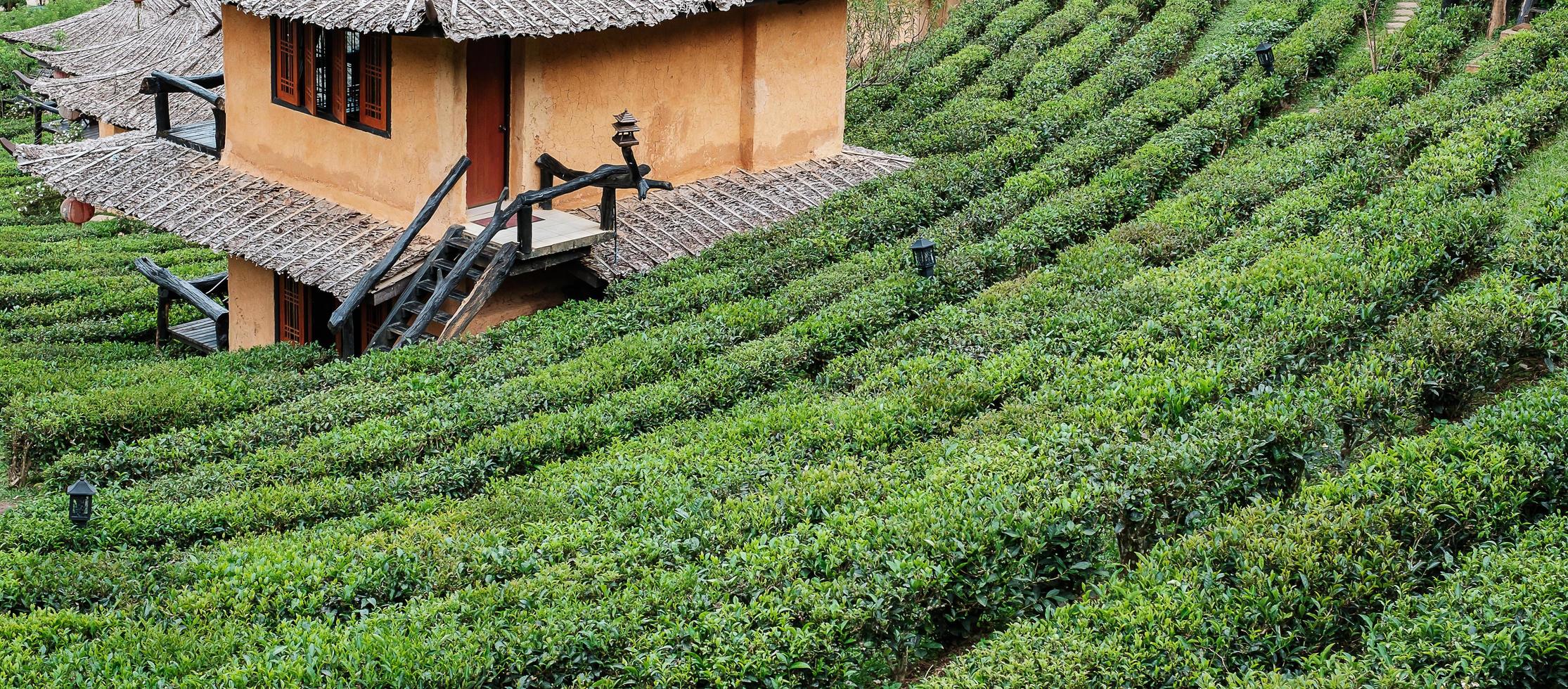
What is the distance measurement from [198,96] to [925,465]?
37.7 feet

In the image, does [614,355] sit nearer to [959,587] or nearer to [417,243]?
[417,243]

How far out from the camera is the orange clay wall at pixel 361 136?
14.7m

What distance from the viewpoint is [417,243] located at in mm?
14891

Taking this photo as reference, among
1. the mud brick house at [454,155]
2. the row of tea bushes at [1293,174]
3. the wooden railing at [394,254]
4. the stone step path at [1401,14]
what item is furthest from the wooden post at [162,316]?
the stone step path at [1401,14]

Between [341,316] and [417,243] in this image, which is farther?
[417,243]

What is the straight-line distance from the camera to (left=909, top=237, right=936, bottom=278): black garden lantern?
14.5m

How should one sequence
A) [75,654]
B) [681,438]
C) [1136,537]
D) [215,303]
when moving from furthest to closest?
[215,303] → [681,438] → [1136,537] → [75,654]

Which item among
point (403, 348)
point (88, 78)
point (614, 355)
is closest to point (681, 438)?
point (614, 355)

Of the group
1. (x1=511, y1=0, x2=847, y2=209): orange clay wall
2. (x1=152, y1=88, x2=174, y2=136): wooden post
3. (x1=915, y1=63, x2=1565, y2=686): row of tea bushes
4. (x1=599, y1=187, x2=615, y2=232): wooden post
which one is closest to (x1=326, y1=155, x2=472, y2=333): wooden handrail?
(x1=511, y1=0, x2=847, y2=209): orange clay wall

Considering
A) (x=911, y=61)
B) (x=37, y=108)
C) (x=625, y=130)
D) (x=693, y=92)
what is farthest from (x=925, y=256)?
(x=37, y=108)

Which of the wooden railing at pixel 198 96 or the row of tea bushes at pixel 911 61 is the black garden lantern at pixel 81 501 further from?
the row of tea bushes at pixel 911 61

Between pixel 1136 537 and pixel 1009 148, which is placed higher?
pixel 1009 148

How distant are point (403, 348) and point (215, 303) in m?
4.59

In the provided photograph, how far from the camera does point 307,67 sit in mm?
15773
